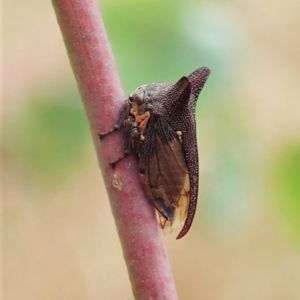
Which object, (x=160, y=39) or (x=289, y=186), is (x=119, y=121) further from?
(x=160, y=39)

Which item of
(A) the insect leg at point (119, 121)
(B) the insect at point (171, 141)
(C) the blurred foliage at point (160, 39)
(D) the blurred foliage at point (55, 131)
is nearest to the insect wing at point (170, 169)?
(B) the insect at point (171, 141)

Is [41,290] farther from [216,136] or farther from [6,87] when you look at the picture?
[216,136]

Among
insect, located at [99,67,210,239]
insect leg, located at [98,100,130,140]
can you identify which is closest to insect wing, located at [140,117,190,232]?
insect, located at [99,67,210,239]

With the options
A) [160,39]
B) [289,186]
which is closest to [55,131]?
[160,39]

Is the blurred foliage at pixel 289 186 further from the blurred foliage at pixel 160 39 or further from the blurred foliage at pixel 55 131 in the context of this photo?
the blurred foliage at pixel 55 131

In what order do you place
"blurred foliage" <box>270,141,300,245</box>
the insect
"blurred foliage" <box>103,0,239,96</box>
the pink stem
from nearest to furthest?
the pink stem < the insect < "blurred foliage" <box>270,141,300,245</box> < "blurred foliage" <box>103,0,239,96</box>

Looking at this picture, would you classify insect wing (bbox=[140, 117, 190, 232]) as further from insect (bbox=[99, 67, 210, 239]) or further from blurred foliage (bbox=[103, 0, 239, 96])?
blurred foliage (bbox=[103, 0, 239, 96])
